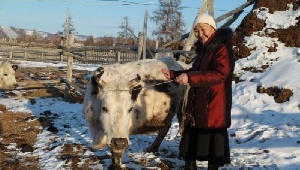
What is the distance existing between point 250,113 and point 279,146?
194cm

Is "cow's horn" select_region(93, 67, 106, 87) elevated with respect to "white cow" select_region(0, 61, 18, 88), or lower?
elevated

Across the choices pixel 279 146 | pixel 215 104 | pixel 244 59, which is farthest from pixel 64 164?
pixel 244 59

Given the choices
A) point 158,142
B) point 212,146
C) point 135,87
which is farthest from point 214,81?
point 158,142

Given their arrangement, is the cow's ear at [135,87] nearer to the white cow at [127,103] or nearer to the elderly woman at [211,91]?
the white cow at [127,103]

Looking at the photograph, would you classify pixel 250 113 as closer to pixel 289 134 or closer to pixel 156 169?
pixel 289 134

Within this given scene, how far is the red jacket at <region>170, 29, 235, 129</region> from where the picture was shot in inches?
171

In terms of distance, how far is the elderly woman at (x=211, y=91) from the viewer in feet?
14.4

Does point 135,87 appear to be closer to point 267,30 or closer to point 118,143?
point 118,143

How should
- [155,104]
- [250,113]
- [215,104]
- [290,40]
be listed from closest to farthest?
[215,104]
[155,104]
[250,113]
[290,40]

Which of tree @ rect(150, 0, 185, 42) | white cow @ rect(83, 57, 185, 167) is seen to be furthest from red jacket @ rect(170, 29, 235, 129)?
tree @ rect(150, 0, 185, 42)

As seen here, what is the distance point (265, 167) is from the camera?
5930mm

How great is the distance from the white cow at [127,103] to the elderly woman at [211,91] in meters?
0.82

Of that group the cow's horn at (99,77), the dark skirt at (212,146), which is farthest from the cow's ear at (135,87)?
the dark skirt at (212,146)

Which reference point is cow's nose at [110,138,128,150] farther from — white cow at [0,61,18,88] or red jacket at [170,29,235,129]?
white cow at [0,61,18,88]
